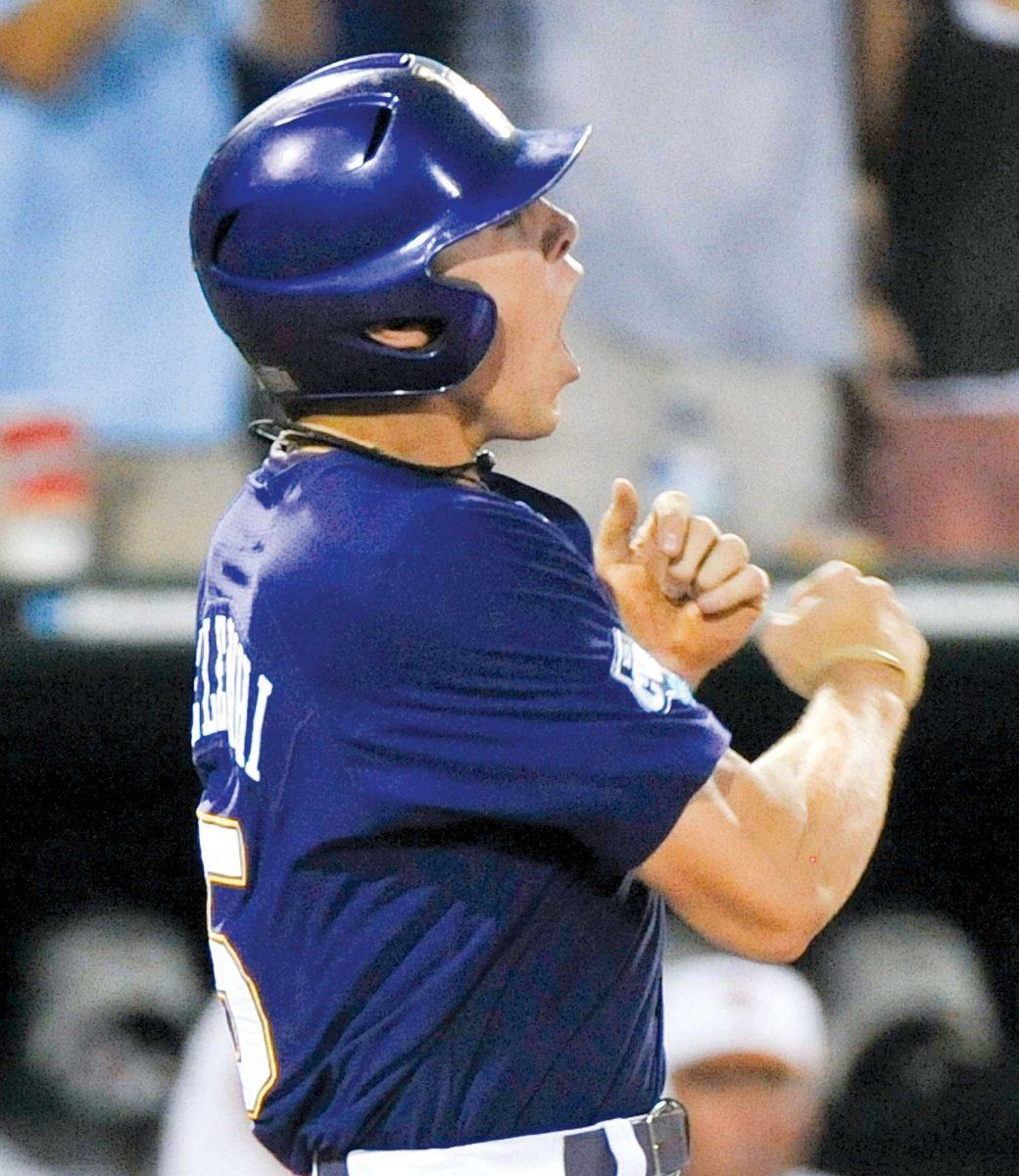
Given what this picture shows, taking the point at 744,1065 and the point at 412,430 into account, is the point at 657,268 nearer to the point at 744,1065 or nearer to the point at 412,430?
the point at 744,1065

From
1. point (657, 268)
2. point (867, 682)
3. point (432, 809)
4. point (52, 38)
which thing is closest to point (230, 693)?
point (432, 809)

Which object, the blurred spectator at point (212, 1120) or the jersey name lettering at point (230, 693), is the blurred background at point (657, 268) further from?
the jersey name lettering at point (230, 693)

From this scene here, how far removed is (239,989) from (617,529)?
464mm

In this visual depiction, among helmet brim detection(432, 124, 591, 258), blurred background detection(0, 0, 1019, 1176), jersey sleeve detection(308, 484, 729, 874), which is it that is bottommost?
blurred background detection(0, 0, 1019, 1176)

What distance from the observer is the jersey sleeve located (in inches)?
46.7

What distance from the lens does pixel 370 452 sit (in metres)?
1.27

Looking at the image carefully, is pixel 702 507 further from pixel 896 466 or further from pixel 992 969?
pixel 992 969

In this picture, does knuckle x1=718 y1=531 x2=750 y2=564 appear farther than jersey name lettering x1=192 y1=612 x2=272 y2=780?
Yes

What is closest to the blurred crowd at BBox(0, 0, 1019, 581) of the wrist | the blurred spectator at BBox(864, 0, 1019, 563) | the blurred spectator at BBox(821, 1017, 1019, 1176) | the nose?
the blurred spectator at BBox(864, 0, 1019, 563)

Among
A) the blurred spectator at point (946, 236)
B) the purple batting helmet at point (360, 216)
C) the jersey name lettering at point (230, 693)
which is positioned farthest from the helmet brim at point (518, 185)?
the blurred spectator at point (946, 236)

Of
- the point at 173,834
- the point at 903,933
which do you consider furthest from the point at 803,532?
the point at 173,834

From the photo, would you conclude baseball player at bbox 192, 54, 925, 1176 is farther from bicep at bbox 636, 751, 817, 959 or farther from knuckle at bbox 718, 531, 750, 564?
knuckle at bbox 718, 531, 750, 564

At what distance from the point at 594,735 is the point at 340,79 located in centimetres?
44

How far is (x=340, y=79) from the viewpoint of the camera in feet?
4.27
